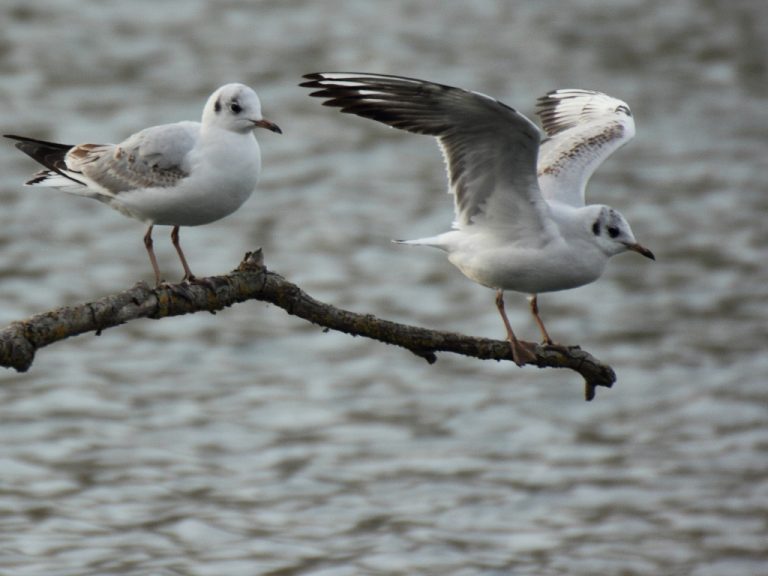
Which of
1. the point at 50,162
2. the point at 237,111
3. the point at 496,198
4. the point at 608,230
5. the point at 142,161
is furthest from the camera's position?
the point at 50,162

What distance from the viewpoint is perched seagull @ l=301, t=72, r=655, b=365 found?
25.8 feet

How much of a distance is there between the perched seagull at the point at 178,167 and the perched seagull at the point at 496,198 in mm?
742

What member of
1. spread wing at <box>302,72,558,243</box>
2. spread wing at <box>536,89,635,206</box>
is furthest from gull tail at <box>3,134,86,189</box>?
spread wing at <box>536,89,635,206</box>

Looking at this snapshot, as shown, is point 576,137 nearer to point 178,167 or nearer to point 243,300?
point 178,167

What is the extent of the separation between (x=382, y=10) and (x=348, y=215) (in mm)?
10199

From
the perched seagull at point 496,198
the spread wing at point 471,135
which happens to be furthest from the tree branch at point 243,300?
the spread wing at point 471,135

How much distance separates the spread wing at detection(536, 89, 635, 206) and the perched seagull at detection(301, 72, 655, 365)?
0.53m

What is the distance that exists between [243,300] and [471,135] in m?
1.64

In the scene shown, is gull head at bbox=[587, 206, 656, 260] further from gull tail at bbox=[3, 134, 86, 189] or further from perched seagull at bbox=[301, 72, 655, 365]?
gull tail at bbox=[3, 134, 86, 189]

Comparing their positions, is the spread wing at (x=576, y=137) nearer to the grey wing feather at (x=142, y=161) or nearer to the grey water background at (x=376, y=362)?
the grey wing feather at (x=142, y=161)

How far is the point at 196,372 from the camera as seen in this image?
2062 centimetres

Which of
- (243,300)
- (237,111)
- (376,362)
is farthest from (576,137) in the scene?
(376,362)

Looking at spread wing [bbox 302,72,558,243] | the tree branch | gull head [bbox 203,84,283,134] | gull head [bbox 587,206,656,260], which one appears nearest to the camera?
the tree branch

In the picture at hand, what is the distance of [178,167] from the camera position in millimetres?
8578
